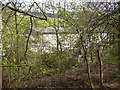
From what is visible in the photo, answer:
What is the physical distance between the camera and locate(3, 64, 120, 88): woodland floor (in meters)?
2.95

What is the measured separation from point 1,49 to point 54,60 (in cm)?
58

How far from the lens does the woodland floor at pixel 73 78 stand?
295 centimetres

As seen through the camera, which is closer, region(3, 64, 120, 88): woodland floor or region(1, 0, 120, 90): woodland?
region(1, 0, 120, 90): woodland

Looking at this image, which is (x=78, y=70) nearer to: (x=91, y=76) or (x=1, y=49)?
(x=91, y=76)

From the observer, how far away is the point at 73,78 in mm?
2992

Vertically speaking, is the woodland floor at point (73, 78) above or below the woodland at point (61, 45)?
below

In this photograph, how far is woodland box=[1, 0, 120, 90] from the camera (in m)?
2.80

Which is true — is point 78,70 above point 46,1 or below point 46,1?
below

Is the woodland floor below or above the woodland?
below

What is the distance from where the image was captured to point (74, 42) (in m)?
2.99

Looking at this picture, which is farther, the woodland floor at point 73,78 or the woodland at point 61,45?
the woodland floor at point 73,78

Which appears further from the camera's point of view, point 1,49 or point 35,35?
point 35,35

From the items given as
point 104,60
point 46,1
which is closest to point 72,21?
point 46,1

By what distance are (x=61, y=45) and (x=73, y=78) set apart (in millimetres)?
379
